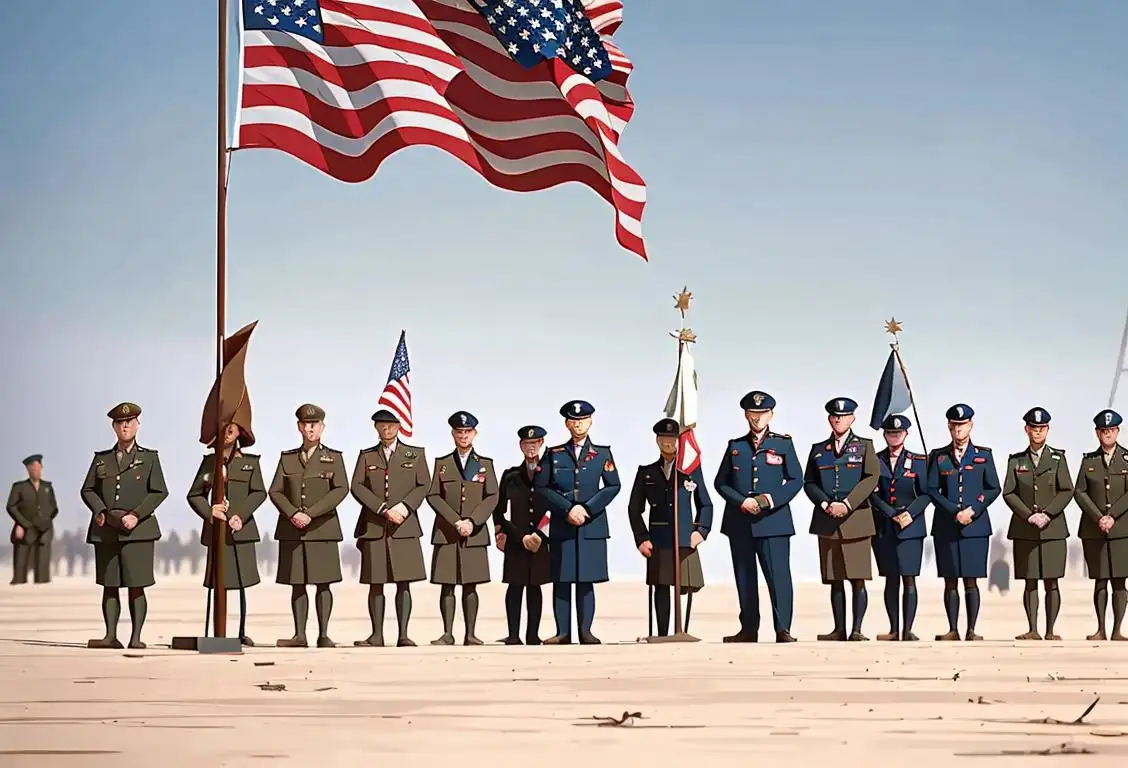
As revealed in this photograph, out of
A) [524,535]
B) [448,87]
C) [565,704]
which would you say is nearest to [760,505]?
[524,535]

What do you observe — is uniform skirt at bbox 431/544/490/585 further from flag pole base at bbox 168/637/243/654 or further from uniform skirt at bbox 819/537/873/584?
uniform skirt at bbox 819/537/873/584

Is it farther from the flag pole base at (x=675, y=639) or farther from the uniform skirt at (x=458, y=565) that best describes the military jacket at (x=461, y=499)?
the flag pole base at (x=675, y=639)

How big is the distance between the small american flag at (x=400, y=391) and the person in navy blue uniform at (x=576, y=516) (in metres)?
1.63

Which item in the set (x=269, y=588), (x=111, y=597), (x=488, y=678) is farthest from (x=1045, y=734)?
(x=269, y=588)

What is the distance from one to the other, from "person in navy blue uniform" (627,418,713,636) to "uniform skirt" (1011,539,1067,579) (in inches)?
104

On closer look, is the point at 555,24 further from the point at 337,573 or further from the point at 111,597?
the point at 111,597

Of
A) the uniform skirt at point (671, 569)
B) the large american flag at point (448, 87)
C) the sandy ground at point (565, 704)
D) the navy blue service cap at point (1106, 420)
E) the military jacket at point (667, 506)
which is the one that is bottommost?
the sandy ground at point (565, 704)

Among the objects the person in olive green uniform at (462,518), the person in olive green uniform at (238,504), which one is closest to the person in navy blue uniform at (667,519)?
the person in olive green uniform at (462,518)

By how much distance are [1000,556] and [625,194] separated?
16.1 metres

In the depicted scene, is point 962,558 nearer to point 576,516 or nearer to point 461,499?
point 576,516

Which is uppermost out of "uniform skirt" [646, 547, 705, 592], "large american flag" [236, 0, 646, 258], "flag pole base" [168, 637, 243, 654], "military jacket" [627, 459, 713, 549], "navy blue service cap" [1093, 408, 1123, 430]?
"large american flag" [236, 0, 646, 258]

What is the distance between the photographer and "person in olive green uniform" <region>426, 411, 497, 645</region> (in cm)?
1218

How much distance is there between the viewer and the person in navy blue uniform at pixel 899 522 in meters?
12.6

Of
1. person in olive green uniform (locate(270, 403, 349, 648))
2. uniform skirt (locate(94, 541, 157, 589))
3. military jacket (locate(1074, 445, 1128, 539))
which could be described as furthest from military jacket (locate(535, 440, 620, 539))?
military jacket (locate(1074, 445, 1128, 539))
